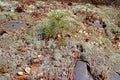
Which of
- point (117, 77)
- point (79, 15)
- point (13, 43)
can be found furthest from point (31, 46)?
point (79, 15)

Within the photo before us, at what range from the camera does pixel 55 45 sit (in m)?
4.71

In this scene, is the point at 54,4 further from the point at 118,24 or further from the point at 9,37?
the point at 9,37

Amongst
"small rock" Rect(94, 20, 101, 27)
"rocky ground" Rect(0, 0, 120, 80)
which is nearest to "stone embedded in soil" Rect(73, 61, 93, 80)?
"rocky ground" Rect(0, 0, 120, 80)

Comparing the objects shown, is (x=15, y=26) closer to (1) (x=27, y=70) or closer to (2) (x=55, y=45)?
(2) (x=55, y=45)

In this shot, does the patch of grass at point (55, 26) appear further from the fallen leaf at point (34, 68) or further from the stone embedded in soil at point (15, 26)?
the fallen leaf at point (34, 68)

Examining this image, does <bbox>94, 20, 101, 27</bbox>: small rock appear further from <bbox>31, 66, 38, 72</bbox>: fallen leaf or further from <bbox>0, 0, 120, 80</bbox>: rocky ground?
<bbox>31, 66, 38, 72</bbox>: fallen leaf

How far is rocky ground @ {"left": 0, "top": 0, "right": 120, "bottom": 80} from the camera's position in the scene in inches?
167

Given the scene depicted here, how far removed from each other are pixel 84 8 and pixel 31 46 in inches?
89.4

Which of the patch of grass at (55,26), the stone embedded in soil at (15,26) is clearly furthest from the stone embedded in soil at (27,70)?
the stone embedded in soil at (15,26)

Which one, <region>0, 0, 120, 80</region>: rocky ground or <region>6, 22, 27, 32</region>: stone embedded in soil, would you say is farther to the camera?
<region>6, 22, 27, 32</region>: stone embedded in soil

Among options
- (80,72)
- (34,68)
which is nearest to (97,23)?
(80,72)

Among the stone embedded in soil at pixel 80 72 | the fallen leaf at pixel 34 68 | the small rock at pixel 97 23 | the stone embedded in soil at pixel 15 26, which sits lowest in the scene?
the stone embedded in soil at pixel 80 72

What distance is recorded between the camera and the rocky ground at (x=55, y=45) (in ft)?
13.9

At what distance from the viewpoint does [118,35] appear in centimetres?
593
